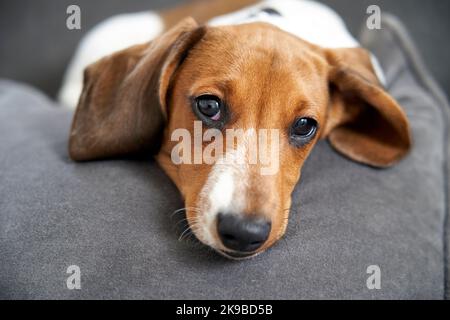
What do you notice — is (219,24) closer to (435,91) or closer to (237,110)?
(237,110)

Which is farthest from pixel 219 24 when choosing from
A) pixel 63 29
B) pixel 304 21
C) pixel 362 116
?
pixel 63 29

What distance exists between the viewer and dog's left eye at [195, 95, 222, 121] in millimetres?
1583

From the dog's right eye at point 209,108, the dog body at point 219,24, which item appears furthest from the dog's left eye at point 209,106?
the dog body at point 219,24

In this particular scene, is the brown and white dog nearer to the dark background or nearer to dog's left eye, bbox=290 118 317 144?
dog's left eye, bbox=290 118 317 144

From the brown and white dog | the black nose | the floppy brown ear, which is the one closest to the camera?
the black nose

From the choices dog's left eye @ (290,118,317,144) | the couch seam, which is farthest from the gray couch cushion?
dog's left eye @ (290,118,317,144)

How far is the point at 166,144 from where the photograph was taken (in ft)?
5.79

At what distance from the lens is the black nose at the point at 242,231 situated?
51.1 inches

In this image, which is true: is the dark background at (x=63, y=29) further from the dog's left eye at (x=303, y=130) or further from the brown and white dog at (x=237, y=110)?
the dog's left eye at (x=303, y=130)

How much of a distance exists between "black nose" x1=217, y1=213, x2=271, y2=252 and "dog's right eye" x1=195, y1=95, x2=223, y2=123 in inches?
14.9
